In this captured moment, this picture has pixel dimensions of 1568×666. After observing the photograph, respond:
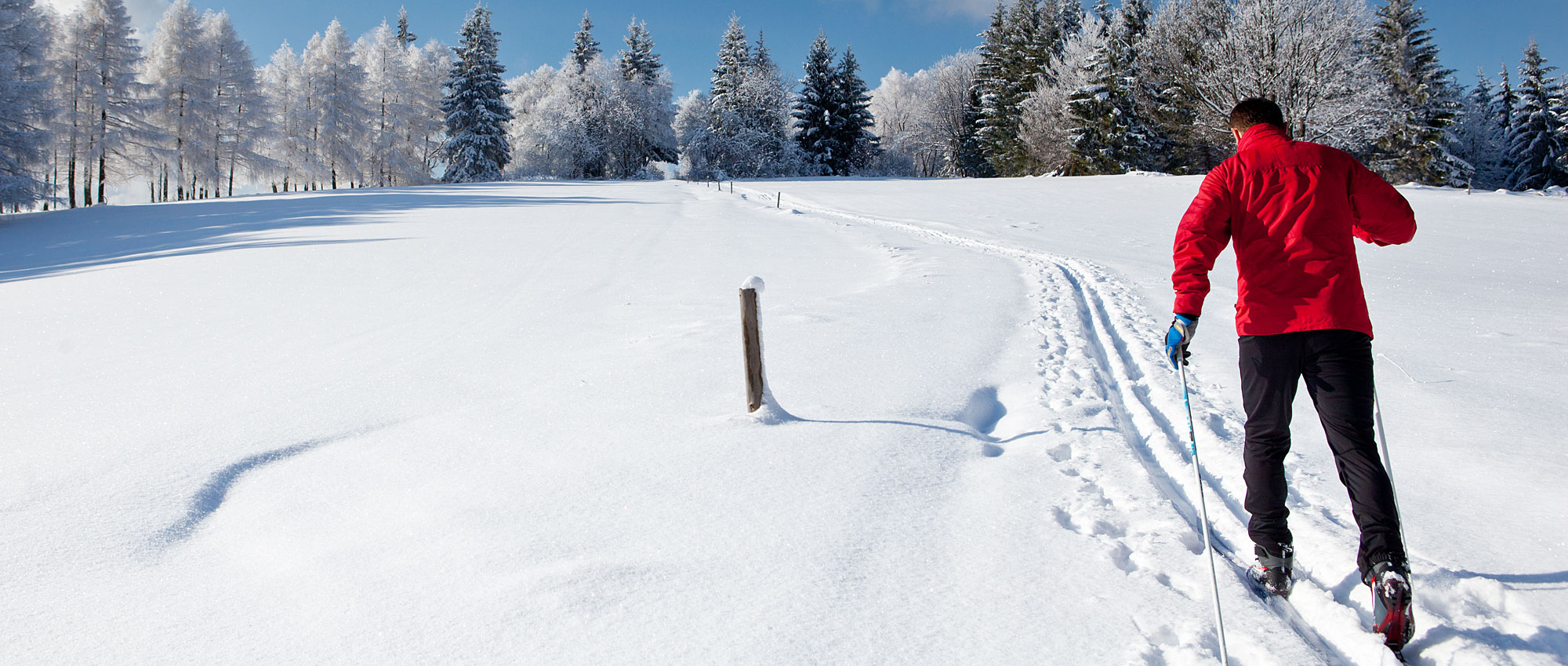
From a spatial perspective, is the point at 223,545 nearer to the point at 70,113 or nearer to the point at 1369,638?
the point at 1369,638

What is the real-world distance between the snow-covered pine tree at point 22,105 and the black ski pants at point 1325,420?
27.5 meters

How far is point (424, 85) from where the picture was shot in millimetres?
45406

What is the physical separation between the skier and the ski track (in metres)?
0.14

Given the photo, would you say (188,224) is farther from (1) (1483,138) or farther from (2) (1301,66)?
(1) (1483,138)

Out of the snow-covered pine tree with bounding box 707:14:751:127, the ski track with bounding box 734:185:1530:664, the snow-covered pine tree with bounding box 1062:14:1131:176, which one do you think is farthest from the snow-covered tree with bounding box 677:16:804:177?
the ski track with bounding box 734:185:1530:664

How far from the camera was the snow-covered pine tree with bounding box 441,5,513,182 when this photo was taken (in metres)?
45.5

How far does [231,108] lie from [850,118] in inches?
1442

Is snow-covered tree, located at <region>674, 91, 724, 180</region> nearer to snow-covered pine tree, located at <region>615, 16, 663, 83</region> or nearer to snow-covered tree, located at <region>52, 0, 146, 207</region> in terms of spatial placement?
snow-covered pine tree, located at <region>615, 16, 663, 83</region>

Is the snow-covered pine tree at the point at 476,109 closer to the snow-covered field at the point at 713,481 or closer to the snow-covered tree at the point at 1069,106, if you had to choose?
the snow-covered tree at the point at 1069,106

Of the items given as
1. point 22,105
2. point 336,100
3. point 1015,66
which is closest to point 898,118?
point 1015,66

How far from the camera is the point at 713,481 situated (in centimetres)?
369

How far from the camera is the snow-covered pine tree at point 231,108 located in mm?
33156

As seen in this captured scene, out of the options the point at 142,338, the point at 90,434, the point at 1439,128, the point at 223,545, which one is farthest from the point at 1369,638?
the point at 1439,128

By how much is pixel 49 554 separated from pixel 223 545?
61cm
